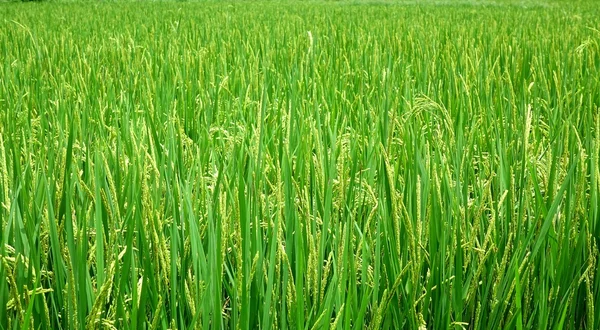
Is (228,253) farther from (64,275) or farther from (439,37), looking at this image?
(439,37)

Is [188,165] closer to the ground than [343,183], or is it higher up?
closer to the ground

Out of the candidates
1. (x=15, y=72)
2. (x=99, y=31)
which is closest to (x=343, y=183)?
(x=15, y=72)

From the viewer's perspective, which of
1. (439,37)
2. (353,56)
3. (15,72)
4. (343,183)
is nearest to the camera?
(343,183)

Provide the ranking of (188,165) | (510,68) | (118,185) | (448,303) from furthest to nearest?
(510,68), (188,165), (118,185), (448,303)

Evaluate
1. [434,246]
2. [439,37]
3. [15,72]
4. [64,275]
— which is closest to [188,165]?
[64,275]

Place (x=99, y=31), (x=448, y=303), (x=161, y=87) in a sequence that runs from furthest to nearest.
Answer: (x=99, y=31) < (x=161, y=87) < (x=448, y=303)

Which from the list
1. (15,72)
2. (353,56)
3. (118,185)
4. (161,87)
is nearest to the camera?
(118,185)

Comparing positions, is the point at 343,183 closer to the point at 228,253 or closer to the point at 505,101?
the point at 228,253

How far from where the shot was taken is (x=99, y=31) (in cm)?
450

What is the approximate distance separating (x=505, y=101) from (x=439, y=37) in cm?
194

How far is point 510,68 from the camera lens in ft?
8.91

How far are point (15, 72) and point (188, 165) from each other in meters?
1.49

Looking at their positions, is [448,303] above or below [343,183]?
below

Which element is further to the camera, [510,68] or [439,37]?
[439,37]
